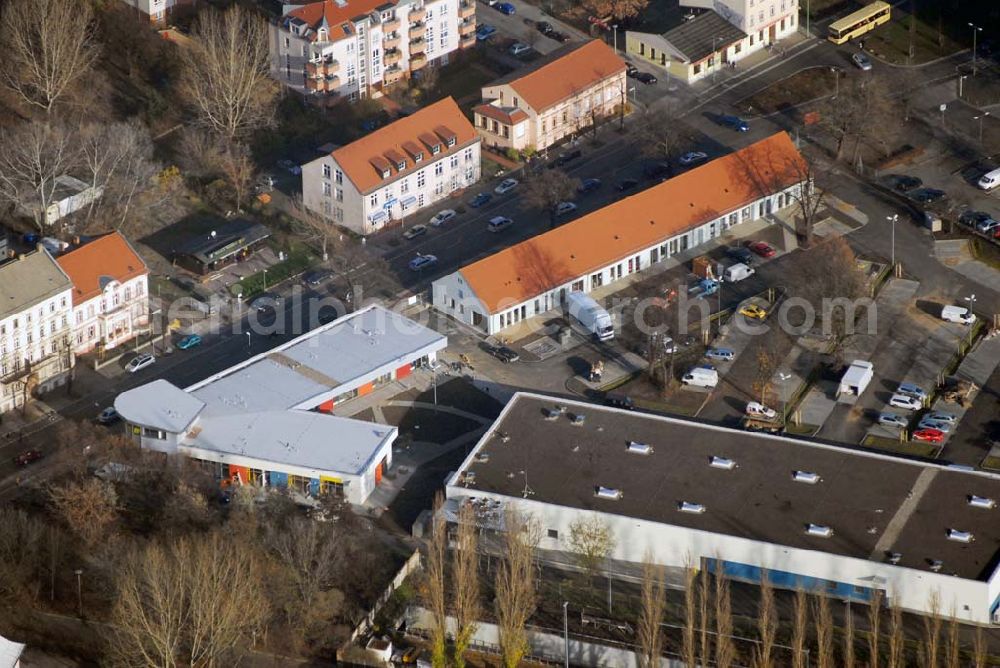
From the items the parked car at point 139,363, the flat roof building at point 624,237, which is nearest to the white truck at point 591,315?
the flat roof building at point 624,237

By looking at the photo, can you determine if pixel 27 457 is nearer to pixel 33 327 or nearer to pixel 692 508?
pixel 33 327

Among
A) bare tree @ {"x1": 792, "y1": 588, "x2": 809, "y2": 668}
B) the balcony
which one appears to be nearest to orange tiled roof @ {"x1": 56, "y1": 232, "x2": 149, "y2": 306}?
the balcony

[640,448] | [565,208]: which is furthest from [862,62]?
[640,448]

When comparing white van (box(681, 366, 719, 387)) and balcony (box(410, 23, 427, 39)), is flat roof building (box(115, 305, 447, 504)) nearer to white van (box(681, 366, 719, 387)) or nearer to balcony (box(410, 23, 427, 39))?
white van (box(681, 366, 719, 387))

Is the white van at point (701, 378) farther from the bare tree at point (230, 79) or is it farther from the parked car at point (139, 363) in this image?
the bare tree at point (230, 79)

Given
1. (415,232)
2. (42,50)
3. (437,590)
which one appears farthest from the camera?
(42,50)

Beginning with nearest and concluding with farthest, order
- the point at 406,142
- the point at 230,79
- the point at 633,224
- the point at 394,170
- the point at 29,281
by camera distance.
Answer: the point at 29,281 → the point at 633,224 → the point at 394,170 → the point at 406,142 → the point at 230,79

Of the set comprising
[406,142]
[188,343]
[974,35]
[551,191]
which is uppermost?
[406,142]
